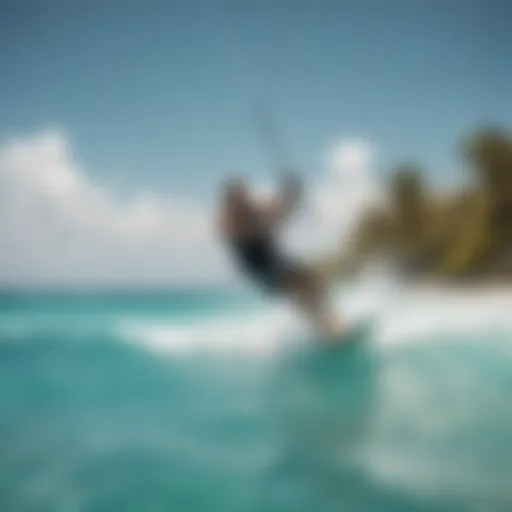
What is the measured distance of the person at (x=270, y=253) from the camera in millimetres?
1407

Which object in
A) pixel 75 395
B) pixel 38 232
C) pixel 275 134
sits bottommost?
pixel 75 395

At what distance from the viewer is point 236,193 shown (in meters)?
1.43

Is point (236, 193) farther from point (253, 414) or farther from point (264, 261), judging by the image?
point (253, 414)

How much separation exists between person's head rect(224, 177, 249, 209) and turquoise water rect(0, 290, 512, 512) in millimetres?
239

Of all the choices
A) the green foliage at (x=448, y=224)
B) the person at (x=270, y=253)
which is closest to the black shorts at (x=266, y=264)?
the person at (x=270, y=253)

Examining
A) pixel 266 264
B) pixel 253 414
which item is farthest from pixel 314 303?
pixel 253 414

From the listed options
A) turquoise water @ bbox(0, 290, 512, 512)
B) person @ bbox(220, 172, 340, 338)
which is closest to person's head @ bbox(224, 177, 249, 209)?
person @ bbox(220, 172, 340, 338)

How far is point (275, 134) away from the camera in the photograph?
4.74 feet

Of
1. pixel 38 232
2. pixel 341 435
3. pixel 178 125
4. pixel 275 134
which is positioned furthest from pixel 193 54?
pixel 341 435

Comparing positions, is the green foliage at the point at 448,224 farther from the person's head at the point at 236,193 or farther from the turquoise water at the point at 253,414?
the person's head at the point at 236,193

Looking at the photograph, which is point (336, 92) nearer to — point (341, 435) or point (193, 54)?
point (193, 54)

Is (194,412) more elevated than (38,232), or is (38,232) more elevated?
(38,232)

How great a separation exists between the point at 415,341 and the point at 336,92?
68cm

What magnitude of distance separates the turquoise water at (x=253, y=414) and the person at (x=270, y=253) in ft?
0.22
